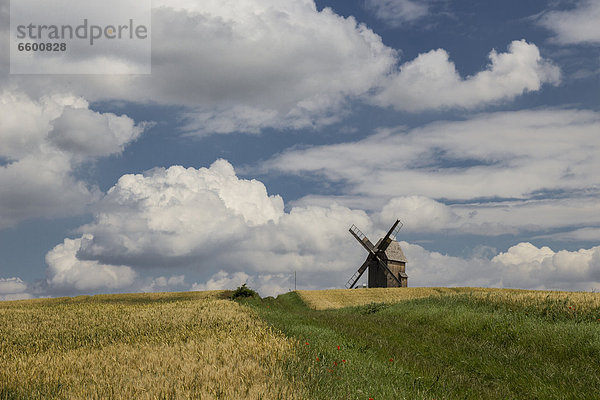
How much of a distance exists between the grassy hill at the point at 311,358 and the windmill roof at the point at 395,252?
39.7 m

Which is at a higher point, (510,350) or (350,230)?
(350,230)

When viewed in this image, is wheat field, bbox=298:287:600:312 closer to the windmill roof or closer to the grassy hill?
the grassy hill

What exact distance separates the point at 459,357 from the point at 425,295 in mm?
39257

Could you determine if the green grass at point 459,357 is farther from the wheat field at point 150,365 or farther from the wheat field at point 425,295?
the wheat field at point 150,365

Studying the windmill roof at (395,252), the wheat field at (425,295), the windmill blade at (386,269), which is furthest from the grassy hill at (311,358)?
the windmill roof at (395,252)

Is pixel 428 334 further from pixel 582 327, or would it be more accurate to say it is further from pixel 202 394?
pixel 202 394

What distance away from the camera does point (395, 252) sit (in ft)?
210

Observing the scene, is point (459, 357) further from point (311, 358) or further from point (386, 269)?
point (386, 269)

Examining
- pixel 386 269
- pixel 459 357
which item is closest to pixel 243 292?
pixel 386 269

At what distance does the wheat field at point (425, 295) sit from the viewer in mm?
22386

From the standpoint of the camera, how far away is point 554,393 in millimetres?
10672

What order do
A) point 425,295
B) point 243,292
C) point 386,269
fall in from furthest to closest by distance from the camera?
point 386,269, point 425,295, point 243,292

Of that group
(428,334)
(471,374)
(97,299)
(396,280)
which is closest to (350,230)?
(396,280)

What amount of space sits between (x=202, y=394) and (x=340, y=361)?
396 centimetres
